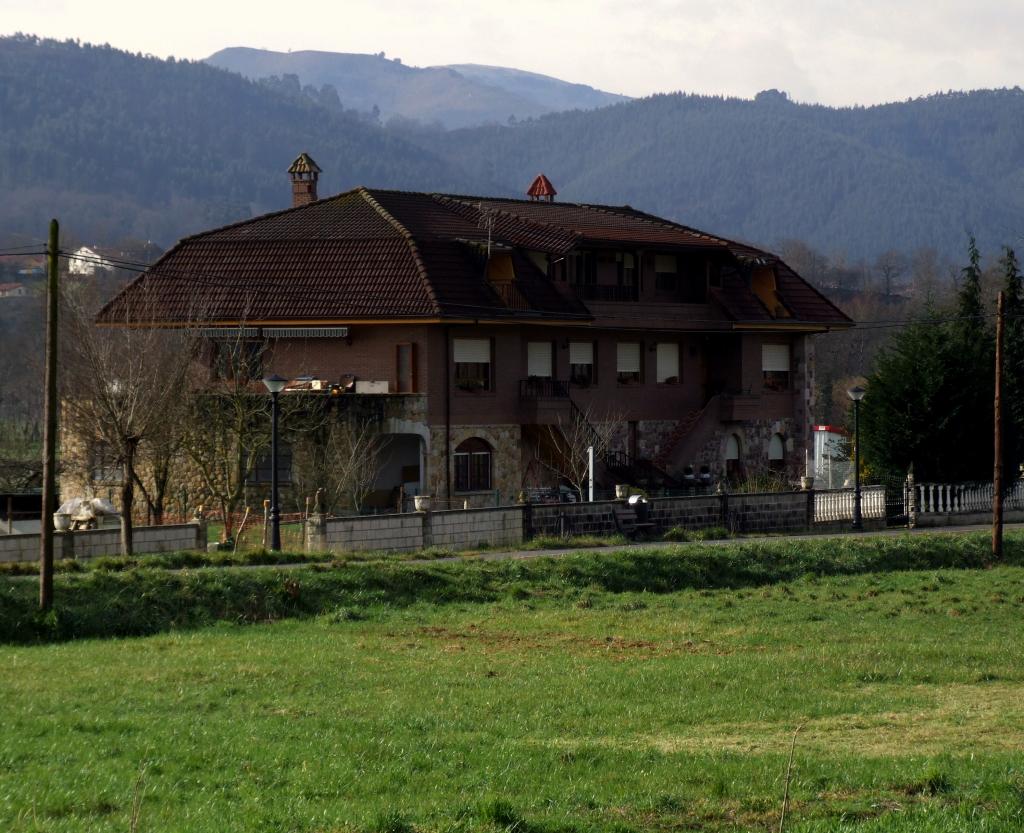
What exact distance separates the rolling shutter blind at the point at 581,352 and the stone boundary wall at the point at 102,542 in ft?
67.6

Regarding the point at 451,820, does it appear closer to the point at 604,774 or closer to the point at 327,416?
the point at 604,774

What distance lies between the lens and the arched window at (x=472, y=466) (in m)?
48.1

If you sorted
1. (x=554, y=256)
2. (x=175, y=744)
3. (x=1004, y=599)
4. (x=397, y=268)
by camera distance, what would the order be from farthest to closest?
1. (x=554, y=256)
2. (x=397, y=268)
3. (x=1004, y=599)
4. (x=175, y=744)

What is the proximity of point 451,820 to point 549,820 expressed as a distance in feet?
2.47

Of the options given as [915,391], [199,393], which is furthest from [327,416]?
[915,391]

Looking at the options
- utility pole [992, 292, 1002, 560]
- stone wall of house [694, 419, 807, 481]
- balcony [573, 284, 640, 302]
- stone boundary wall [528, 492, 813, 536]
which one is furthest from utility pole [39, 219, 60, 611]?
stone wall of house [694, 419, 807, 481]

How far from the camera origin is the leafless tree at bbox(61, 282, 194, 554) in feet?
120

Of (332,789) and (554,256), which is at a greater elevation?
(554,256)

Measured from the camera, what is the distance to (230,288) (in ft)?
161

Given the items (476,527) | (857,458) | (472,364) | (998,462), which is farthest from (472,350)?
(998,462)

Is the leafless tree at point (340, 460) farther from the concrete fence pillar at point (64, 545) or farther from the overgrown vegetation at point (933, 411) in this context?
the overgrown vegetation at point (933, 411)

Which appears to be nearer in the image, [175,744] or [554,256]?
[175,744]

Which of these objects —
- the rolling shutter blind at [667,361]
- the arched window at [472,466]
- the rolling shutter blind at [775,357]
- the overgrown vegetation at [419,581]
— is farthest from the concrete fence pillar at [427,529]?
the rolling shutter blind at [775,357]

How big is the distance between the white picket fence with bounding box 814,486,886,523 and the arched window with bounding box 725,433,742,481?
8530 mm
